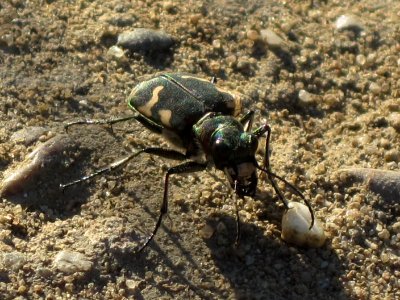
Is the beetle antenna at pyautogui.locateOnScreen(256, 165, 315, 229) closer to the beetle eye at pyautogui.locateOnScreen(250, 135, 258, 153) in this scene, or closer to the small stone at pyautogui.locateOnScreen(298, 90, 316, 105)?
the beetle eye at pyautogui.locateOnScreen(250, 135, 258, 153)

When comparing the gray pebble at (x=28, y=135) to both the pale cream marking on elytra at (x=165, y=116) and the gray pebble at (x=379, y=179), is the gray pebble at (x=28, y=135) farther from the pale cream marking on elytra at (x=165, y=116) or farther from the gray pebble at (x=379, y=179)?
the gray pebble at (x=379, y=179)

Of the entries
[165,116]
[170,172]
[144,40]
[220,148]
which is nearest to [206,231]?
[170,172]

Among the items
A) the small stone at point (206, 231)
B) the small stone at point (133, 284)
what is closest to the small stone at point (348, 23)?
the small stone at point (206, 231)

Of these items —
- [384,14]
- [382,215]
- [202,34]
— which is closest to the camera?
[382,215]

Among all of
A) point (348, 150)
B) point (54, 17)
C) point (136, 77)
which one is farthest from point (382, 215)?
point (54, 17)

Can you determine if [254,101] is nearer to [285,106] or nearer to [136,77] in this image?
[285,106]

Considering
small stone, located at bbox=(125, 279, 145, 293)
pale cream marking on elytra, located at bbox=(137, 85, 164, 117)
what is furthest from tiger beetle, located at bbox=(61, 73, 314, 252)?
small stone, located at bbox=(125, 279, 145, 293)

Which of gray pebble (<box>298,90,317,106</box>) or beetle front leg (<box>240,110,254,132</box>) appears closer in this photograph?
beetle front leg (<box>240,110,254,132</box>)
